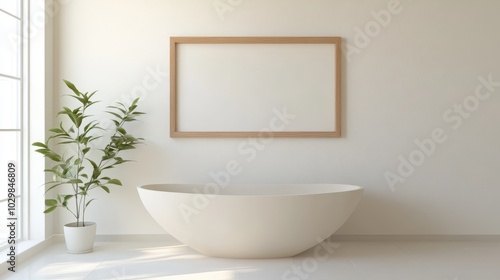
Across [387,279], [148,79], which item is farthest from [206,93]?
[387,279]

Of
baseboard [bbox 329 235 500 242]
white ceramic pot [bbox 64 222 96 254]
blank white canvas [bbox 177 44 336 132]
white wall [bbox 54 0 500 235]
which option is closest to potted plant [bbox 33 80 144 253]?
white ceramic pot [bbox 64 222 96 254]

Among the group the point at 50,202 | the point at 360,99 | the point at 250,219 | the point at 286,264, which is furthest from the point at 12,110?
the point at 360,99

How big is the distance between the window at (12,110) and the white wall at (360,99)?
0.38m

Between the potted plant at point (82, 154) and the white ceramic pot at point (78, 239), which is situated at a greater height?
the potted plant at point (82, 154)

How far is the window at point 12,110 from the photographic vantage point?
389 centimetres

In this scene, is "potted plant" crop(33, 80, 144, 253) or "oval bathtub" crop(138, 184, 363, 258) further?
"potted plant" crop(33, 80, 144, 253)

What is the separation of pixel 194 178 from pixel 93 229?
903 mm

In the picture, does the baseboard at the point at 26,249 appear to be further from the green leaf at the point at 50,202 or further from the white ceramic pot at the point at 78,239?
the green leaf at the point at 50,202

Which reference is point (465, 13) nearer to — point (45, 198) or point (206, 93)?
point (206, 93)

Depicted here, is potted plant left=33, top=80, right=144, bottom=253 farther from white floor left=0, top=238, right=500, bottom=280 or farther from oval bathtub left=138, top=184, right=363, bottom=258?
oval bathtub left=138, top=184, right=363, bottom=258

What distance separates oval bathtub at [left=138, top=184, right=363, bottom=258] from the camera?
3.60 meters

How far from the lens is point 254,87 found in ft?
14.8

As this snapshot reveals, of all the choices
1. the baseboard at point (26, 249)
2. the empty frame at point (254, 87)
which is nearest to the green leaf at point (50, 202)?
the baseboard at point (26, 249)

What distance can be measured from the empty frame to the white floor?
103 cm
